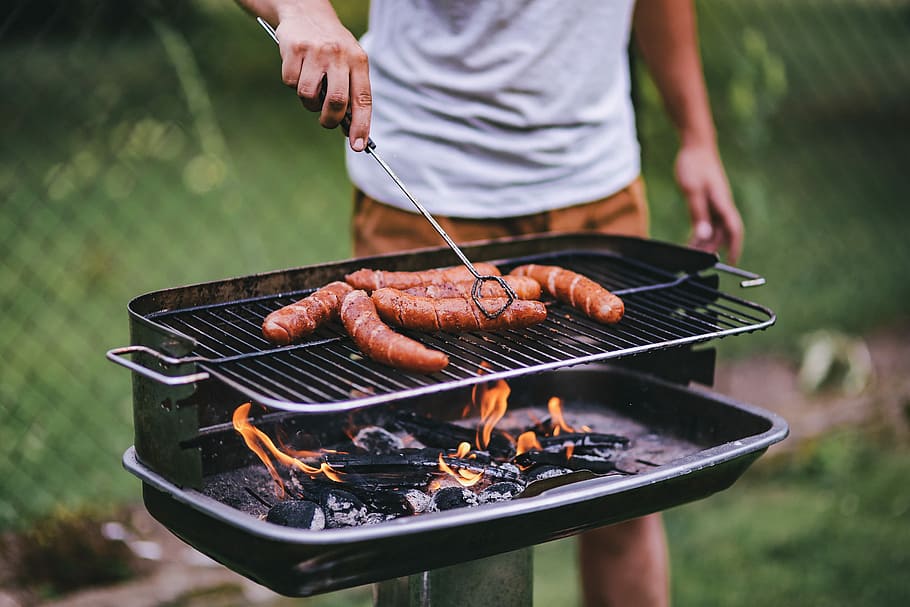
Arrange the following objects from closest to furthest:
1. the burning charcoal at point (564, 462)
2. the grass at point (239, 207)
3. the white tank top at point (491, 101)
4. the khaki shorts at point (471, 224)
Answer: the burning charcoal at point (564, 462)
the white tank top at point (491, 101)
the khaki shorts at point (471, 224)
the grass at point (239, 207)

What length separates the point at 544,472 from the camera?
7.30ft

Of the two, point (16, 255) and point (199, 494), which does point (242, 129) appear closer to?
point (16, 255)

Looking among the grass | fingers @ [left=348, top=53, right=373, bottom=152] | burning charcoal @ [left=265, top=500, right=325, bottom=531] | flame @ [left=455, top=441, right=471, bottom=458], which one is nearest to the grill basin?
burning charcoal @ [left=265, top=500, right=325, bottom=531]

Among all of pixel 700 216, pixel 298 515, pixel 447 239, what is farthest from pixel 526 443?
pixel 700 216

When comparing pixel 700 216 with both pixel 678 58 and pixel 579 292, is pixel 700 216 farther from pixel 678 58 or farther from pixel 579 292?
pixel 579 292

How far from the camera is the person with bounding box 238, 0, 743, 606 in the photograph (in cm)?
269

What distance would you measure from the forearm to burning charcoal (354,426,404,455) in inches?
58.4

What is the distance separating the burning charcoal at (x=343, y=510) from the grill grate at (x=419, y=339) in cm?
20

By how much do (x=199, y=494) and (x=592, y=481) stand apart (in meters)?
0.73

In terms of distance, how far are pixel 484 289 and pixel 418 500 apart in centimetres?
50

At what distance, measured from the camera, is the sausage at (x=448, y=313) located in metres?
2.15

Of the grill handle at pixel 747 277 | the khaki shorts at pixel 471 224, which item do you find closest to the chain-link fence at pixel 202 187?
the khaki shorts at pixel 471 224

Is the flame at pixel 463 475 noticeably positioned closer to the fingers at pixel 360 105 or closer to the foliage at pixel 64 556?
the fingers at pixel 360 105

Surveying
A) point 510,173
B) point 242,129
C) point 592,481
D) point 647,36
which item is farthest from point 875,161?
point 592,481
